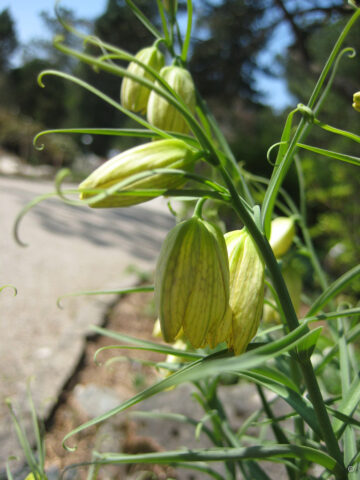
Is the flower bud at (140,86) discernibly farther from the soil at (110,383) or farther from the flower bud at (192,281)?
the soil at (110,383)

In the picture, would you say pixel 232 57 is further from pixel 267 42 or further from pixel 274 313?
pixel 274 313

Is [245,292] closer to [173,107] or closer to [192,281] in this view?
[192,281]

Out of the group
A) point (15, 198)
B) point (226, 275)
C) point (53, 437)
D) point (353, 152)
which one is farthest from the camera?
point (15, 198)

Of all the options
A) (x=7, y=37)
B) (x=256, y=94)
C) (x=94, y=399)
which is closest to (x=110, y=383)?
(x=94, y=399)

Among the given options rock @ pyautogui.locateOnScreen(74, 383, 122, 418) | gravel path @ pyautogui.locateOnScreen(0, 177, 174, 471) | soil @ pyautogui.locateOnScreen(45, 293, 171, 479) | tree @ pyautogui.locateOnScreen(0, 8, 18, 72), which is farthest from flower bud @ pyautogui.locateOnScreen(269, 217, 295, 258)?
→ tree @ pyautogui.locateOnScreen(0, 8, 18, 72)

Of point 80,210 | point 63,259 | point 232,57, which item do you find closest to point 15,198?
point 80,210

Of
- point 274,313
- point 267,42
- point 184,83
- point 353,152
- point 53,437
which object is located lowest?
point 53,437

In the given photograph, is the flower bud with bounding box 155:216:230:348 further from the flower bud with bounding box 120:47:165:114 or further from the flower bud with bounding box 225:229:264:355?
the flower bud with bounding box 120:47:165:114
